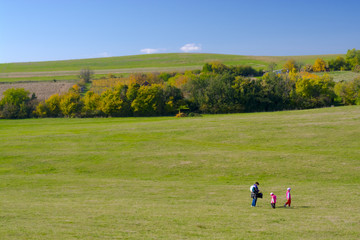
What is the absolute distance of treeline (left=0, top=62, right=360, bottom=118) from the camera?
103m

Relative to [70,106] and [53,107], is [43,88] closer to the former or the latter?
[53,107]

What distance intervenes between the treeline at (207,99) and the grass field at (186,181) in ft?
134

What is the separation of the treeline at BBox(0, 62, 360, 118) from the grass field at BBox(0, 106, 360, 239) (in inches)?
1606

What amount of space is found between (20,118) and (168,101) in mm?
46417

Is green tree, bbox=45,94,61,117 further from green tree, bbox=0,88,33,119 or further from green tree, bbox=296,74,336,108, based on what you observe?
green tree, bbox=296,74,336,108

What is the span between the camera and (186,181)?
32.7 metres

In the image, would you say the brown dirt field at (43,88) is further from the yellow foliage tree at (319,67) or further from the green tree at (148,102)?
the yellow foliage tree at (319,67)

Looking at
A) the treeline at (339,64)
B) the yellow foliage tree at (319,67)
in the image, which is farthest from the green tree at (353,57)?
the yellow foliage tree at (319,67)

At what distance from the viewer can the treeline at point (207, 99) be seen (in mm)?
102875

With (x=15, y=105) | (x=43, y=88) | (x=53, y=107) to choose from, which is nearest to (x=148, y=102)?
(x=53, y=107)

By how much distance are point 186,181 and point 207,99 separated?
2886 inches

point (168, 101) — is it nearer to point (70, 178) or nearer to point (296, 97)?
point (296, 97)

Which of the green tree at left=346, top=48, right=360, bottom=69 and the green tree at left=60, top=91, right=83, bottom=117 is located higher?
the green tree at left=346, top=48, right=360, bottom=69

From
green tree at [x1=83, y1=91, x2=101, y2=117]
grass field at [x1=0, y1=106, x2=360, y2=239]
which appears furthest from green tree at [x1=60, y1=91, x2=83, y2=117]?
grass field at [x1=0, y1=106, x2=360, y2=239]
